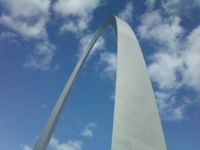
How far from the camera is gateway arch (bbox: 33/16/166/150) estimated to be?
18.5m

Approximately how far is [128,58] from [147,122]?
17.8 ft

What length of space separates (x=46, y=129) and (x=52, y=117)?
1.27 meters

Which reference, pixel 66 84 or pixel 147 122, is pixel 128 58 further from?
pixel 66 84

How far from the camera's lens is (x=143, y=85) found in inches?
934

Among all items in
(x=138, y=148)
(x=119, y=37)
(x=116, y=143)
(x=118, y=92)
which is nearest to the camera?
(x=116, y=143)

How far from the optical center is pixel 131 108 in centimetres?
2023

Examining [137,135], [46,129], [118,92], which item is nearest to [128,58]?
[118,92]

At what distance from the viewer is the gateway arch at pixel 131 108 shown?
18466mm

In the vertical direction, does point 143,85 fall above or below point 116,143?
above

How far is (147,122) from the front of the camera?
21266 millimetres

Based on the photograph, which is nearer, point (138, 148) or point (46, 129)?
point (138, 148)

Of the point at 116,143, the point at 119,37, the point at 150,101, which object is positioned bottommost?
the point at 116,143

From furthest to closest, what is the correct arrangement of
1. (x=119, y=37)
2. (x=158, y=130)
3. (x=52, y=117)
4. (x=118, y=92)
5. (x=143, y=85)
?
(x=52, y=117), (x=119, y=37), (x=143, y=85), (x=158, y=130), (x=118, y=92)

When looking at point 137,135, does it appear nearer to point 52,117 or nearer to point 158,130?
point 158,130
